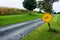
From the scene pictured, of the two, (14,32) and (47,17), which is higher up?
(47,17)

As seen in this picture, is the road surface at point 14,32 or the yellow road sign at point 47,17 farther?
the yellow road sign at point 47,17

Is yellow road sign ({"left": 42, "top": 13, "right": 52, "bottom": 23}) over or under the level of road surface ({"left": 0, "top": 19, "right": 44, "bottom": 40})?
over

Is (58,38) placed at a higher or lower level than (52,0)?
→ lower

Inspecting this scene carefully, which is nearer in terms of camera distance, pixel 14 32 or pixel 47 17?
pixel 47 17

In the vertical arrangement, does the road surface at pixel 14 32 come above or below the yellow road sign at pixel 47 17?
below

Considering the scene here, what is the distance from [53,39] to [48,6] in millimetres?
5402

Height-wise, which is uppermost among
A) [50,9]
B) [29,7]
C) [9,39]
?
[50,9]

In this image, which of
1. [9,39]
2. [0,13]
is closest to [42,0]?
[9,39]

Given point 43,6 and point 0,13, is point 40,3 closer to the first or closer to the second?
point 43,6

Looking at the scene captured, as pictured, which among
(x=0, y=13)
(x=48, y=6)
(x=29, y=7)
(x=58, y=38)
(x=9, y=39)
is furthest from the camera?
(x=29, y=7)

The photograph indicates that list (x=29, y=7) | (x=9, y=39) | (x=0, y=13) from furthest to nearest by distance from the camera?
1. (x=29, y=7)
2. (x=0, y=13)
3. (x=9, y=39)

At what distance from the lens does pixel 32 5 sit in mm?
60969

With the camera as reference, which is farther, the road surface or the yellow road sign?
the yellow road sign

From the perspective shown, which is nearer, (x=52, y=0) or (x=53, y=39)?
(x=53, y=39)
